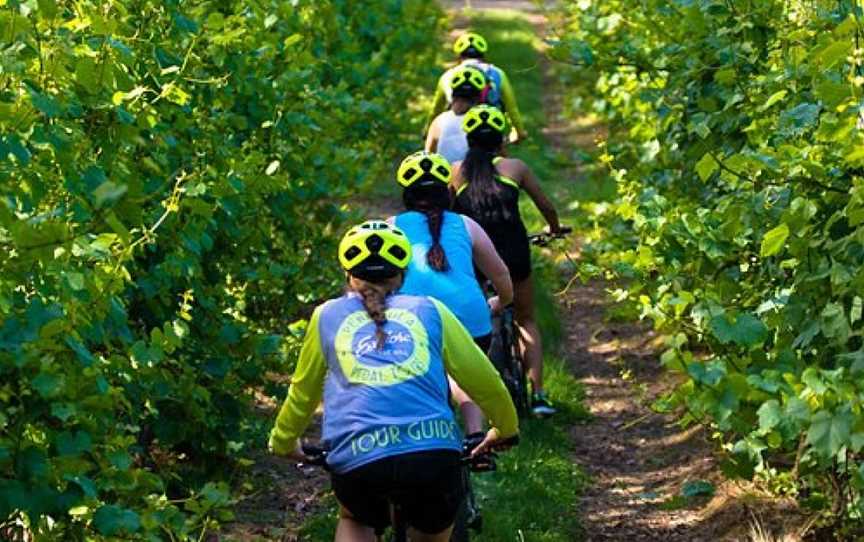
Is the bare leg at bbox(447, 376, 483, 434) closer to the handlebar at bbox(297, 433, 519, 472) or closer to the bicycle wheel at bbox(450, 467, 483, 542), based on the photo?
the handlebar at bbox(297, 433, 519, 472)

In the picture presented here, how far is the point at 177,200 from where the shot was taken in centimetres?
632

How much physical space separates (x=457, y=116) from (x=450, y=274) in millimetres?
3983

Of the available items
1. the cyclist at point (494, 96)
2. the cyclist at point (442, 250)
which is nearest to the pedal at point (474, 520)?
the cyclist at point (442, 250)

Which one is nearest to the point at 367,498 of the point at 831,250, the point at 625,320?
the point at 831,250

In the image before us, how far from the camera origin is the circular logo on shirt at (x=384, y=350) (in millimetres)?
5312

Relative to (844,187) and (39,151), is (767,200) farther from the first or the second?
(39,151)

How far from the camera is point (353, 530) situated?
18.1ft

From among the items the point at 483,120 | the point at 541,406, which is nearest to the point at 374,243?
the point at 483,120

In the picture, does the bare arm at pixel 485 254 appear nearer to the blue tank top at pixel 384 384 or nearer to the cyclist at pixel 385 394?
the cyclist at pixel 385 394

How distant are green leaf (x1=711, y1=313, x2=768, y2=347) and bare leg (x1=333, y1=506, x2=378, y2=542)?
142 cm

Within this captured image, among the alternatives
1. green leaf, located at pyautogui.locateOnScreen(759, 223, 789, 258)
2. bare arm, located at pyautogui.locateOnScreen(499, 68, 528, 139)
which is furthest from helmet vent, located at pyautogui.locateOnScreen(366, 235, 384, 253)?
bare arm, located at pyautogui.locateOnScreen(499, 68, 528, 139)

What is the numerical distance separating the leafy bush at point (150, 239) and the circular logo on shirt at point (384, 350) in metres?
0.70

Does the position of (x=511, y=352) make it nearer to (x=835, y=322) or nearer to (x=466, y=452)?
(x=835, y=322)

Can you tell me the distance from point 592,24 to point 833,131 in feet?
18.4
